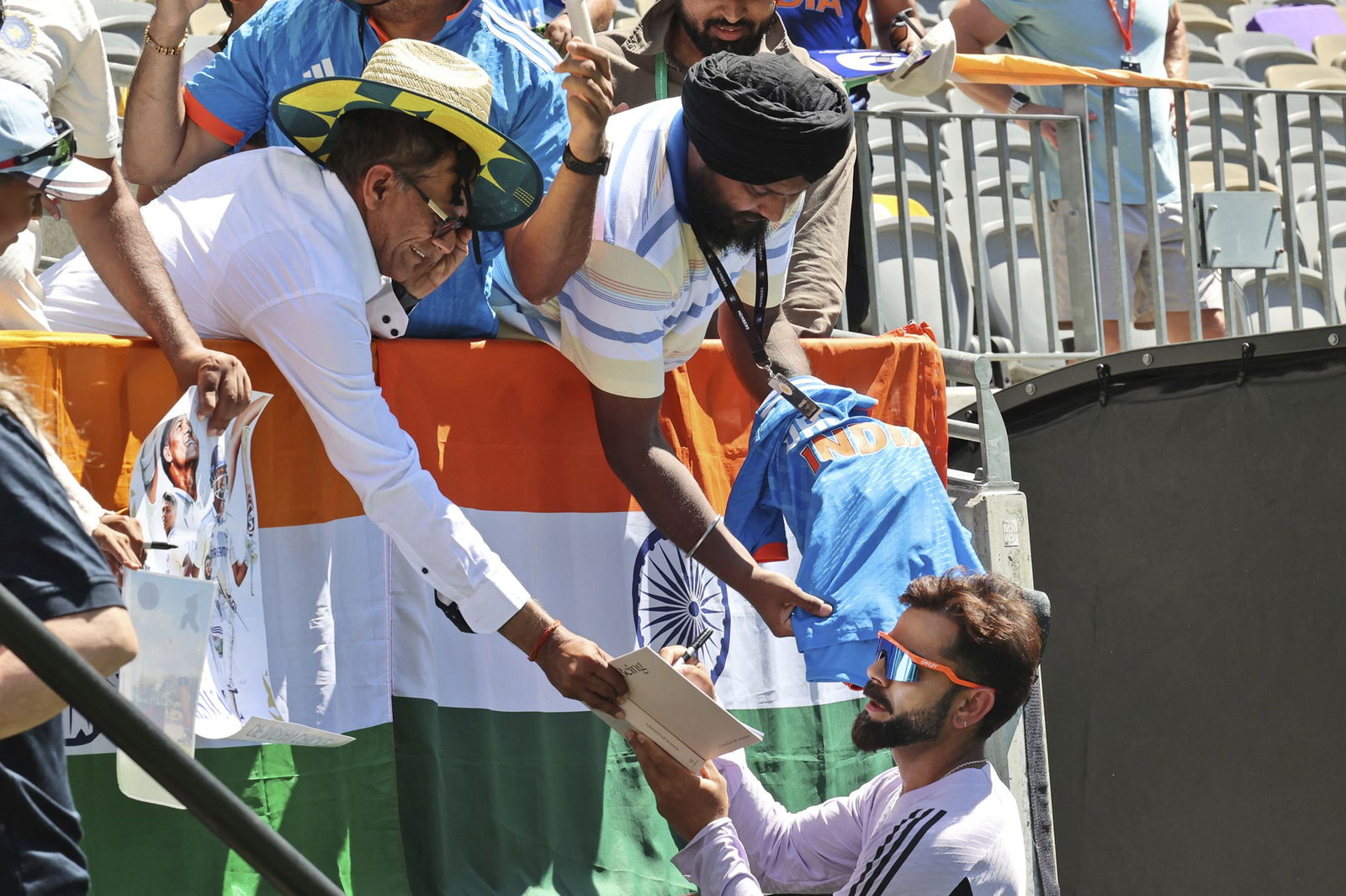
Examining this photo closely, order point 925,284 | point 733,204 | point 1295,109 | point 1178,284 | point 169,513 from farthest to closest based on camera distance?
point 1295,109 < point 1178,284 < point 925,284 < point 733,204 < point 169,513

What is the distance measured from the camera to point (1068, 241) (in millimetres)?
5734

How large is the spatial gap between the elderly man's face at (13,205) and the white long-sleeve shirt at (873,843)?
1.57 meters

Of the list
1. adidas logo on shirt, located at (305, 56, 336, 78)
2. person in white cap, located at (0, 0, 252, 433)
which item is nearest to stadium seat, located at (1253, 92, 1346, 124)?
adidas logo on shirt, located at (305, 56, 336, 78)

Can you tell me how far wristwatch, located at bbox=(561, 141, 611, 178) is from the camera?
310 cm

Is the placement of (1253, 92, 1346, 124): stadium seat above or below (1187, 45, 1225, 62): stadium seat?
below

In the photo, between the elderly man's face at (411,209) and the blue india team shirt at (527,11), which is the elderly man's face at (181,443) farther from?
the blue india team shirt at (527,11)

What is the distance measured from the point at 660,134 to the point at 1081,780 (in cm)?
284

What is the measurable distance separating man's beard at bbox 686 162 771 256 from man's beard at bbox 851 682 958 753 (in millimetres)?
969

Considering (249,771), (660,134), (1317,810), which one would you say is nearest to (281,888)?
(249,771)

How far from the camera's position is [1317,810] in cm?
480

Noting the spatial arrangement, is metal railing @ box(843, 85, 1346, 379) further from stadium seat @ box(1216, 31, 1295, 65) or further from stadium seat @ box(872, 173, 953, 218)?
stadium seat @ box(1216, 31, 1295, 65)

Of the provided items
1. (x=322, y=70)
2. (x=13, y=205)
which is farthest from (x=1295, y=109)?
(x=13, y=205)

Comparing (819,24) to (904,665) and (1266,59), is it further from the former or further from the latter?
(1266,59)

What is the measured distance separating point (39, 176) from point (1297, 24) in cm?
1065
